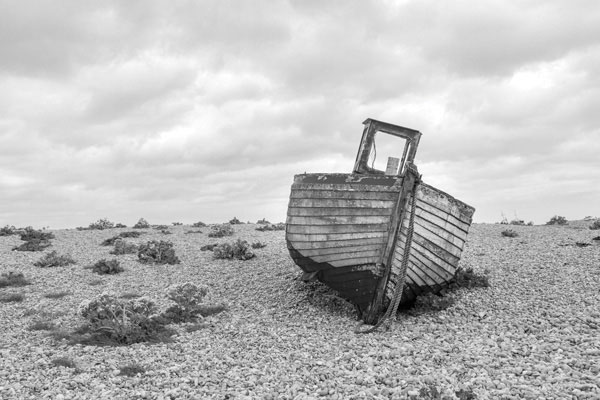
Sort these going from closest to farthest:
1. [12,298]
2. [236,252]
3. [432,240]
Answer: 1. [432,240]
2. [12,298]
3. [236,252]

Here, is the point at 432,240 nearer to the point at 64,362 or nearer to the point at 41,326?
the point at 64,362

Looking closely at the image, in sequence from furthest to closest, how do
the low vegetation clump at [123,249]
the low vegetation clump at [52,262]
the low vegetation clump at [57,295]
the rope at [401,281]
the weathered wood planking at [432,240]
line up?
the low vegetation clump at [123,249] < the low vegetation clump at [52,262] < the low vegetation clump at [57,295] < the weathered wood planking at [432,240] < the rope at [401,281]

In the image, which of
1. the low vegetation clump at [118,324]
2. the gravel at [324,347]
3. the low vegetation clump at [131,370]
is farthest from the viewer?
the low vegetation clump at [118,324]

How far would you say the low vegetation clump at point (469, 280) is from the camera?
1436 centimetres

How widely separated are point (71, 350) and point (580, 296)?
38.8 feet

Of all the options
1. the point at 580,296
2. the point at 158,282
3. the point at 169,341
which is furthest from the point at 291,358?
the point at 158,282

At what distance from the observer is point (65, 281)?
56.5 feet

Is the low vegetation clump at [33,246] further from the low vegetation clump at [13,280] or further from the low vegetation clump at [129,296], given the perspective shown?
the low vegetation clump at [129,296]

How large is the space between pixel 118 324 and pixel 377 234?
19.4ft

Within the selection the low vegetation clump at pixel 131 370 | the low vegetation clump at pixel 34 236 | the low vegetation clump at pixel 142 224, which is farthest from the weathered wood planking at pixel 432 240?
the low vegetation clump at pixel 142 224

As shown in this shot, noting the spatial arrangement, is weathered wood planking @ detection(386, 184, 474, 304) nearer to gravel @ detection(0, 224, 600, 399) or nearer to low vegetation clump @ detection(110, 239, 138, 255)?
gravel @ detection(0, 224, 600, 399)

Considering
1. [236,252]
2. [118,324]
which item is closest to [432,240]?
[118,324]

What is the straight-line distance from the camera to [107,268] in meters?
18.8

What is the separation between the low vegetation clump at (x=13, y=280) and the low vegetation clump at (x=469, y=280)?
13.4 m
